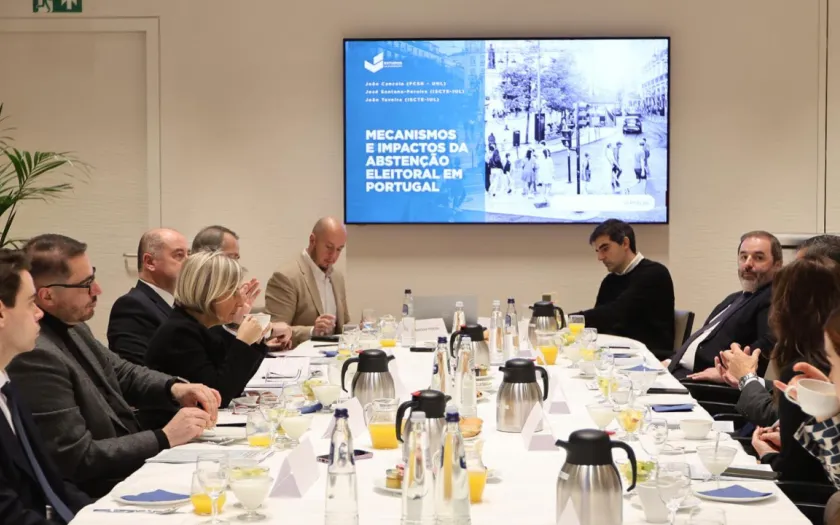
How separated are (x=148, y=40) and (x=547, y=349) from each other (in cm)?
401

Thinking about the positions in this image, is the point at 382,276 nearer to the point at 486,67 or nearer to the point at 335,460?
the point at 486,67

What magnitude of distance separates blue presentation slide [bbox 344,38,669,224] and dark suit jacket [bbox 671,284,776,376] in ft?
5.70

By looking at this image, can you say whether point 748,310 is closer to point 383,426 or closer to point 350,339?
point 350,339

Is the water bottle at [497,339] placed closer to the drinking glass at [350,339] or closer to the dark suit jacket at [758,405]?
the drinking glass at [350,339]

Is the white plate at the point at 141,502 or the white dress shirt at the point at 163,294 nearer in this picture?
the white plate at the point at 141,502

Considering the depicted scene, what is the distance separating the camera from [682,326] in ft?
20.8

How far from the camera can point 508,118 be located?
22.8 ft

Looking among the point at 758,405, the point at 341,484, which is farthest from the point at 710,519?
the point at 758,405

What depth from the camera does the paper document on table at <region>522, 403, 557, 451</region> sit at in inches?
111

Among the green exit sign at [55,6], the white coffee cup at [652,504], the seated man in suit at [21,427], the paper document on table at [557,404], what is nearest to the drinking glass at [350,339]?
the paper document on table at [557,404]

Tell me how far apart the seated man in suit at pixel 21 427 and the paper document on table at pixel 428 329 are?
2.80 metres

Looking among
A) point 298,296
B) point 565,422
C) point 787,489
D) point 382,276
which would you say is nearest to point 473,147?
point 382,276

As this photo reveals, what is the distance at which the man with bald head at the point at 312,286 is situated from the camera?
6.12m

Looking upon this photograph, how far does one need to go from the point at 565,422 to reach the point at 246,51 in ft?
15.1
